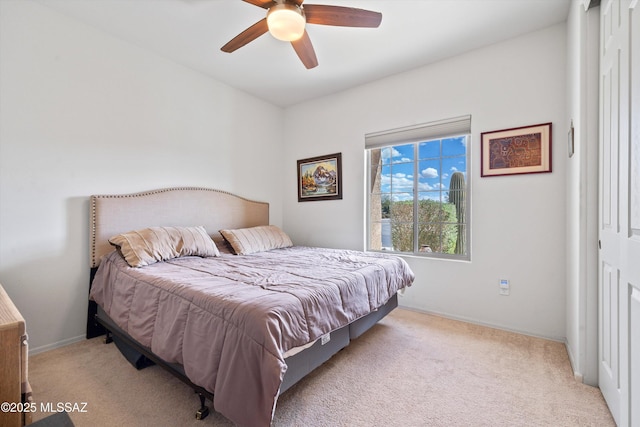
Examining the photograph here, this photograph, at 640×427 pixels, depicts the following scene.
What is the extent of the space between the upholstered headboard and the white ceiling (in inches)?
56.7

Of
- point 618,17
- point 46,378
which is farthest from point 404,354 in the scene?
point 46,378

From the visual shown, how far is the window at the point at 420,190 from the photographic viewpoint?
295 centimetres

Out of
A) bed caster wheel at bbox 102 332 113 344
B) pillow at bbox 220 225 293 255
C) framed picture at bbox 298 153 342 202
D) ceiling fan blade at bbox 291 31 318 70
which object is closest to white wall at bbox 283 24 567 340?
framed picture at bbox 298 153 342 202

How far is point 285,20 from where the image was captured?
1703 millimetres

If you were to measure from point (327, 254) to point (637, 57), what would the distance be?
7.92 ft

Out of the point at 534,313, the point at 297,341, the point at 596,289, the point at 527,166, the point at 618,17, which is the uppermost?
the point at 618,17

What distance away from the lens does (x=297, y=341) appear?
140 cm

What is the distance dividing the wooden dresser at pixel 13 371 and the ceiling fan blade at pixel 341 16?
83.9 inches

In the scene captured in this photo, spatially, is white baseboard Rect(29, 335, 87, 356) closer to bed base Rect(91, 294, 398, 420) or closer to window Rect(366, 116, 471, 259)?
bed base Rect(91, 294, 398, 420)

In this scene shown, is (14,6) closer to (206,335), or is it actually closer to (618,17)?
(206,335)

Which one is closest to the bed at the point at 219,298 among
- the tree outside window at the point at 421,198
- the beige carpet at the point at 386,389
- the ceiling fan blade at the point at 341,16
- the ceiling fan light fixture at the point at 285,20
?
the beige carpet at the point at 386,389

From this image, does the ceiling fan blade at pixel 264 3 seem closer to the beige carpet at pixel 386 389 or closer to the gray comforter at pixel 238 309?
the gray comforter at pixel 238 309

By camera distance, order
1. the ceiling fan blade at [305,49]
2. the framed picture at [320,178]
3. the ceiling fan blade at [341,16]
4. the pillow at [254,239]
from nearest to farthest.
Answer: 1. the ceiling fan blade at [341,16]
2. the ceiling fan blade at [305,49]
3. the pillow at [254,239]
4. the framed picture at [320,178]

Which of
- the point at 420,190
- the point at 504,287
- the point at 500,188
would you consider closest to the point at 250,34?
the point at 420,190
